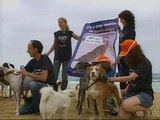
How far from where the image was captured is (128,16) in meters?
8.05

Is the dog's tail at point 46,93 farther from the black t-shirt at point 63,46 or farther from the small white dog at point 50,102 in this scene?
the black t-shirt at point 63,46

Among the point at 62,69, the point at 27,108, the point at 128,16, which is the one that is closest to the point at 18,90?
the point at 27,108

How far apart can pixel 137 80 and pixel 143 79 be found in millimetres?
103

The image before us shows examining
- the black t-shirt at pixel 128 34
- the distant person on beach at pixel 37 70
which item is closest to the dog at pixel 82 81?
the distant person on beach at pixel 37 70

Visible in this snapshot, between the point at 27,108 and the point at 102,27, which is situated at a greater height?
the point at 102,27

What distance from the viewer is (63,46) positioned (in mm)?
9930

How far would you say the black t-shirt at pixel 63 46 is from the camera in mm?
9836

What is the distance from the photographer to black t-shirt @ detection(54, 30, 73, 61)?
32.3 ft

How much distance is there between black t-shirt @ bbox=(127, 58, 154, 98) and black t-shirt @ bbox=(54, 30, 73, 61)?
2.99 m

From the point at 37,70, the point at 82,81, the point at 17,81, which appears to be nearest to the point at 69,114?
the point at 82,81

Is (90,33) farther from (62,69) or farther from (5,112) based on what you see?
(5,112)

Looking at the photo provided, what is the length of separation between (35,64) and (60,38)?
6.38ft

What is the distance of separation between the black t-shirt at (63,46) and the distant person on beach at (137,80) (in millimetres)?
2989

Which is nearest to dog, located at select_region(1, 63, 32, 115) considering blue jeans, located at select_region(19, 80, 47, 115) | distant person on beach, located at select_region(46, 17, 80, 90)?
blue jeans, located at select_region(19, 80, 47, 115)
